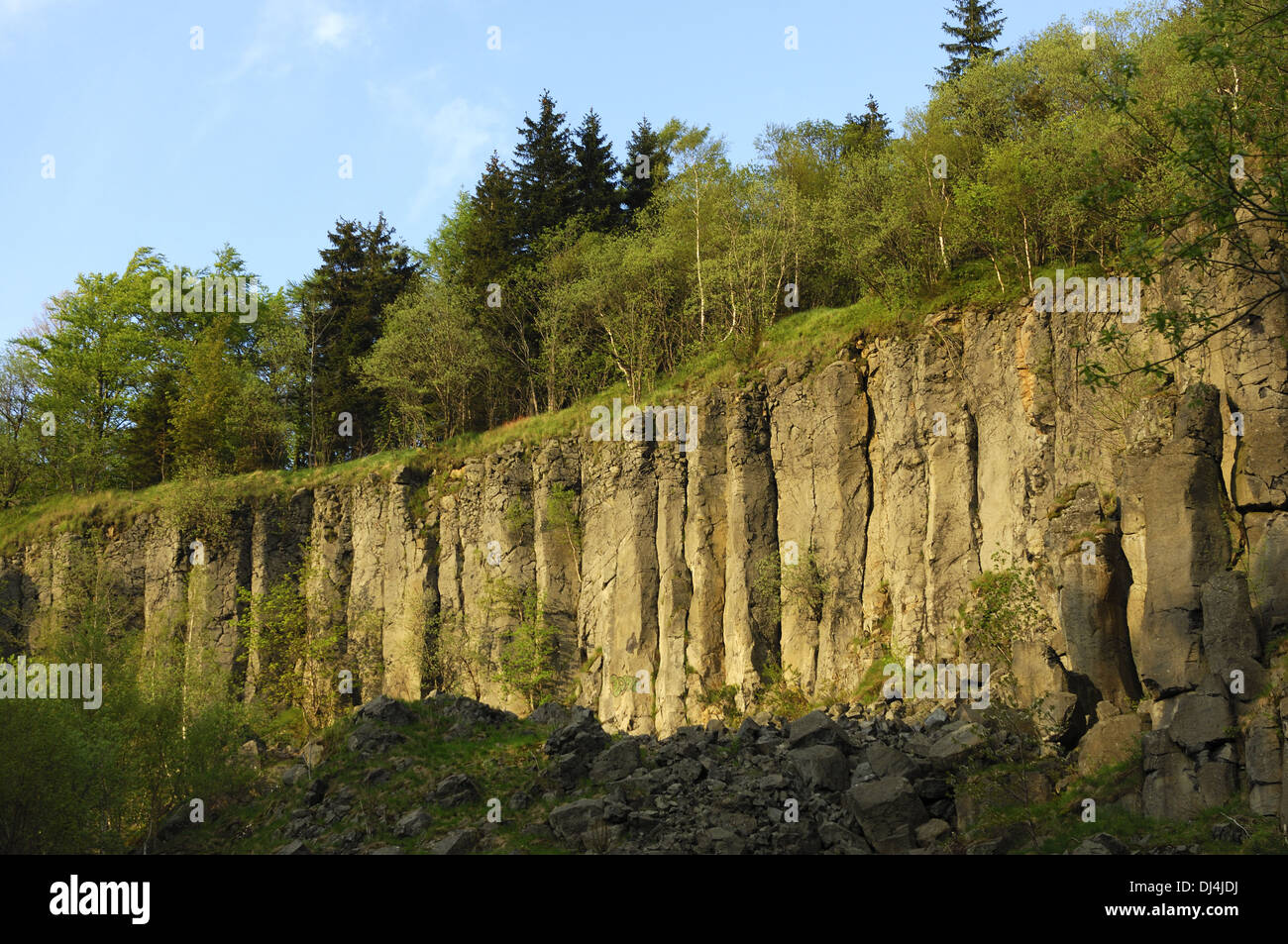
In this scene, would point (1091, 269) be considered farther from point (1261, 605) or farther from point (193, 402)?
point (193, 402)

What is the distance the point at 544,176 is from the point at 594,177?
2.78m

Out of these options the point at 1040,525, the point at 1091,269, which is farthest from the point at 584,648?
the point at 1091,269

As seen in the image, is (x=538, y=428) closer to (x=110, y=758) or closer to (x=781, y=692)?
(x=781, y=692)

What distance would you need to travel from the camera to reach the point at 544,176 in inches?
2486

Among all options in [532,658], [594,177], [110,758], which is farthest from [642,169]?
[110,758]

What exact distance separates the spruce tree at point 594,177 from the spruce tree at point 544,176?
25.8 inches

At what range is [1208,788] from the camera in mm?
21656

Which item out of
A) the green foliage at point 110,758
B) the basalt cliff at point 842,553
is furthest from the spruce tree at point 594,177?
the green foliage at point 110,758

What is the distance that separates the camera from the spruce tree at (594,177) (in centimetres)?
6216

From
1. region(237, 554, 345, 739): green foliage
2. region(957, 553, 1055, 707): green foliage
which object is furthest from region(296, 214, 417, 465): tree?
region(957, 553, 1055, 707): green foliage

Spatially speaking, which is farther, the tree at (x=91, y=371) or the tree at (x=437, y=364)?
the tree at (x=91, y=371)

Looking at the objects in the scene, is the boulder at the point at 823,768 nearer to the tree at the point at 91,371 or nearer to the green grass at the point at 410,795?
the green grass at the point at 410,795

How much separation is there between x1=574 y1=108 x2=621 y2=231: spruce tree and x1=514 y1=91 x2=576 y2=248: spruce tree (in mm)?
657

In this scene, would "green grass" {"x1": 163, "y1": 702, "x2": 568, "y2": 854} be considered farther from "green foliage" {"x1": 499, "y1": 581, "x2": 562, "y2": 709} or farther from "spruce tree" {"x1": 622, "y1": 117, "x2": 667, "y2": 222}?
"spruce tree" {"x1": 622, "y1": 117, "x2": 667, "y2": 222}
